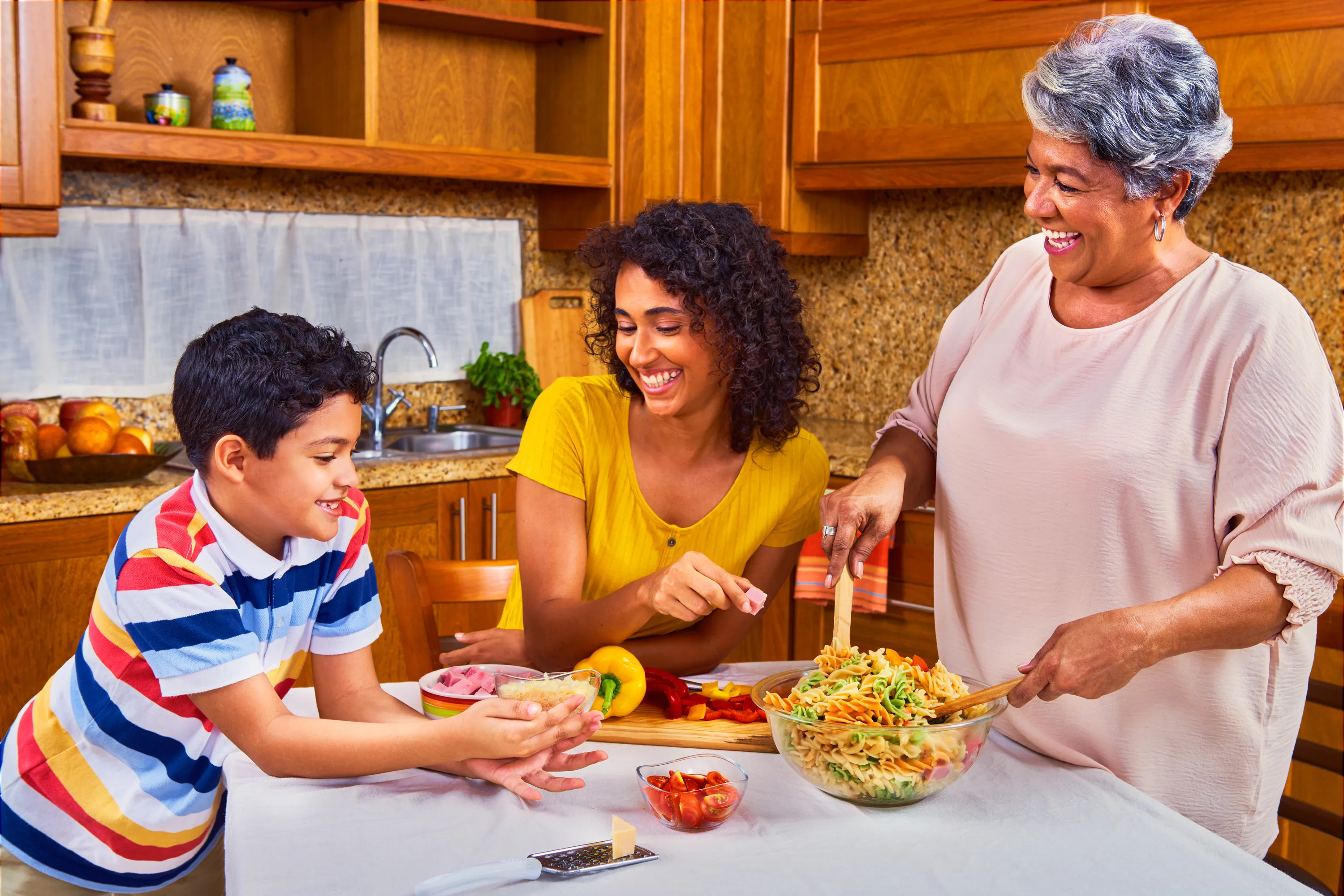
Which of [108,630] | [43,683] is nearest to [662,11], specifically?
[43,683]

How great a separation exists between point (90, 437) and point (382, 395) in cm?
86

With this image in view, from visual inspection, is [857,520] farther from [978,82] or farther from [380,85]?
[380,85]

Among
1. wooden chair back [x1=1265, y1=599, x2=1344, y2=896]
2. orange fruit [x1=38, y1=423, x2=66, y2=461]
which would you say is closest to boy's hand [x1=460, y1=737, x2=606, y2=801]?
wooden chair back [x1=1265, y1=599, x2=1344, y2=896]

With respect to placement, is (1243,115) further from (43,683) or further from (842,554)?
(43,683)

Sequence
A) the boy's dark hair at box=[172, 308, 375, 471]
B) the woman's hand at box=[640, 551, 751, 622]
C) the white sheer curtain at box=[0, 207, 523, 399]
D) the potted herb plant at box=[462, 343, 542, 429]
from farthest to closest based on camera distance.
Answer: the potted herb plant at box=[462, 343, 542, 429] → the white sheer curtain at box=[0, 207, 523, 399] → the woman's hand at box=[640, 551, 751, 622] → the boy's dark hair at box=[172, 308, 375, 471]

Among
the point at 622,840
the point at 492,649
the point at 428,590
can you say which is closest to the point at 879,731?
the point at 622,840

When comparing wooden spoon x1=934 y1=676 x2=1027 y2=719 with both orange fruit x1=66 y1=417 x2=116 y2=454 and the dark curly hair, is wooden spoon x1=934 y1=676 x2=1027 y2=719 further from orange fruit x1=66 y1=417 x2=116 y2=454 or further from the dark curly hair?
orange fruit x1=66 y1=417 x2=116 y2=454

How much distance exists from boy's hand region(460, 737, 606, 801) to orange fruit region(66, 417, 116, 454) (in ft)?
6.05

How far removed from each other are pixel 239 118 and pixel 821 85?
4.81ft

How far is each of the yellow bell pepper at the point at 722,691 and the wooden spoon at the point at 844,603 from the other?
17 cm

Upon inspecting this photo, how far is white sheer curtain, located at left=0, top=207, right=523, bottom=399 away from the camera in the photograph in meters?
2.97

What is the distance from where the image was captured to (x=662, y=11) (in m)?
3.43

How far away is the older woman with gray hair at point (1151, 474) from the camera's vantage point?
3.88 feet

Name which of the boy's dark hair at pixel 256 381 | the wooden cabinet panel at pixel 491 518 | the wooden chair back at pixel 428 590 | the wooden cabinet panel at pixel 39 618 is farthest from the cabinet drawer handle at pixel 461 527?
the boy's dark hair at pixel 256 381
